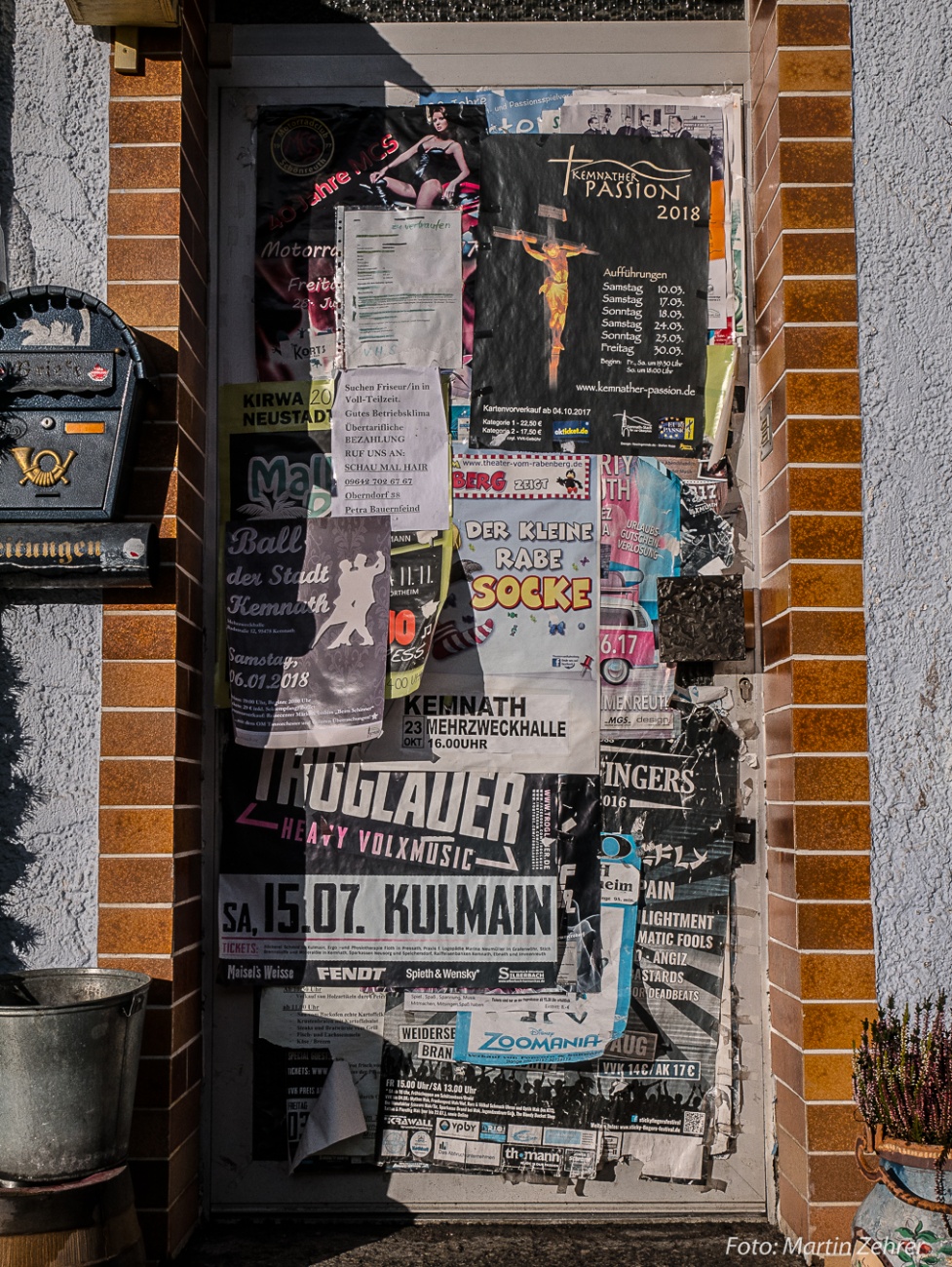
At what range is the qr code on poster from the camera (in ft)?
10.8

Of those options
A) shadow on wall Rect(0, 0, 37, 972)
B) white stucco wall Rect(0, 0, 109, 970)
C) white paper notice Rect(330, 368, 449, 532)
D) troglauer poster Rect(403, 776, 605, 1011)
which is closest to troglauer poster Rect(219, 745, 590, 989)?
troglauer poster Rect(403, 776, 605, 1011)

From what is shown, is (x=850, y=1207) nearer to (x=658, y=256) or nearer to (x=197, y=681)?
(x=197, y=681)

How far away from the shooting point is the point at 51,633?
123 inches

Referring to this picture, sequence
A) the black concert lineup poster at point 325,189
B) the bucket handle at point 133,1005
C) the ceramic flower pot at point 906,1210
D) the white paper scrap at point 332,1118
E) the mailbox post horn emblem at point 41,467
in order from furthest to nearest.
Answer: the black concert lineup poster at point 325,189
the white paper scrap at point 332,1118
the mailbox post horn emblem at point 41,467
the bucket handle at point 133,1005
the ceramic flower pot at point 906,1210

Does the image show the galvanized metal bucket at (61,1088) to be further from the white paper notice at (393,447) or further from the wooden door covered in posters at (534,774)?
the white paper notice at (393,447)

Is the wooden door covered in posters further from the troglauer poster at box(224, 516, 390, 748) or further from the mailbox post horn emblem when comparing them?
the mailbox post horn emblem

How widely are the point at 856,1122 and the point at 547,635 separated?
1596mm

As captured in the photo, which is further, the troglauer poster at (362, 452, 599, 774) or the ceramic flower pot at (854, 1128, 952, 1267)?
the troglauer poster at (362, 452, 599, 774)

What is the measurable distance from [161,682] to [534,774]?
1147mm

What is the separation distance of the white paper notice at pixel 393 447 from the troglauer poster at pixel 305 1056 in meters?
1.48

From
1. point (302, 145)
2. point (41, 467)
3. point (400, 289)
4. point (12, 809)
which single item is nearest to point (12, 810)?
point (12, 809)

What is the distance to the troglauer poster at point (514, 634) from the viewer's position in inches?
133

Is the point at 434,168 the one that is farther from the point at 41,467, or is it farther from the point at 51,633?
the point at 51,633

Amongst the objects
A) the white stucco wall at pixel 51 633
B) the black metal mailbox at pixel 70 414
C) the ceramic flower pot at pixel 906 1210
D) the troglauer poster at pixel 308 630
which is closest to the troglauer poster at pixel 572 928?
the troglauer poster at pixel 308 630
